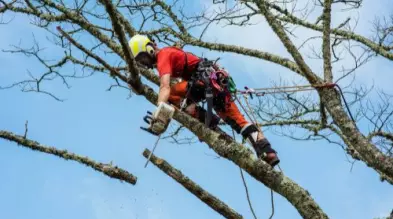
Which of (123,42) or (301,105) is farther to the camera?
(301,105)

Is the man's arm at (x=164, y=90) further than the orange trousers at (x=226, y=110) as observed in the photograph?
No

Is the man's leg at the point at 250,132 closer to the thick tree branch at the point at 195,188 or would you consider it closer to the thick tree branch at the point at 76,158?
the thick tree branch at the point at 195,188

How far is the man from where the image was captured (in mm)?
5125

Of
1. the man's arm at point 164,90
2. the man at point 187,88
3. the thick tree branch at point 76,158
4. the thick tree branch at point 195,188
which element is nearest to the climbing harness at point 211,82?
the man at point 187,88

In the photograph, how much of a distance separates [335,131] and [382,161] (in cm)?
399

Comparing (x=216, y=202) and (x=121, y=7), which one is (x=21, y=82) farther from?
(x=216, y=202)

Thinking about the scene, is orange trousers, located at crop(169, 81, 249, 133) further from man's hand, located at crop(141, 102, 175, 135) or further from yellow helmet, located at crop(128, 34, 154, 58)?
man's hand, located at crop(141, 102, 175, 135)

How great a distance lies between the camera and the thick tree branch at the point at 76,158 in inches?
233

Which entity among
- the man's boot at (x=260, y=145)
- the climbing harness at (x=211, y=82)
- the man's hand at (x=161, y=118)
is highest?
the climbing harness at (x=211, y=82)

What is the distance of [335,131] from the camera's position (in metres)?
A: 8.45

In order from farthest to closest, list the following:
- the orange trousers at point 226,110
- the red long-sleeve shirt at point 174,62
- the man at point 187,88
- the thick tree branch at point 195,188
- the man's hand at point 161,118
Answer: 1. the orange trousers at point 226,110
2. the man at point 187,88
3. the red long-sleeve shirt at point 174,62
4. the thick tree branch at point 195,188
5. the man's hand at point 161,118

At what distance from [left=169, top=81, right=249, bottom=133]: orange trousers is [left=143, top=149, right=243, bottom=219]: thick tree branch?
624 mm

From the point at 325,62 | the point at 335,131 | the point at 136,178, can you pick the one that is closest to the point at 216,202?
the point at 136,178

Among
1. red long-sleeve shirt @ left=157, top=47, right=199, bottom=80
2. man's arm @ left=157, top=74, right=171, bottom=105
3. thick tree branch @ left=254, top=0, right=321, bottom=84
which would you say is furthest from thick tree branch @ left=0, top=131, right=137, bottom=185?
thick tree branch @ left=254, top=0, right=321, bottom=84
